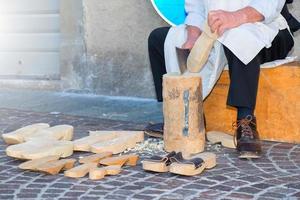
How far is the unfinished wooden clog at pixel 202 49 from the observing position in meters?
3.76

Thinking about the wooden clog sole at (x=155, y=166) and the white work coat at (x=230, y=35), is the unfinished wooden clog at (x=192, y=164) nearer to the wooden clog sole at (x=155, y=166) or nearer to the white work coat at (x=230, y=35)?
the wooden clog sole at (x=155, y=166)

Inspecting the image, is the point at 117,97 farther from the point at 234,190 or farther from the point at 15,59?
the point at 234,190

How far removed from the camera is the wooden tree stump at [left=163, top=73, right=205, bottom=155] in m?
3.69

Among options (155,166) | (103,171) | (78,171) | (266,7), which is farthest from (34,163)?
(266,7)

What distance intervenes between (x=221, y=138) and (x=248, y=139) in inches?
12.0

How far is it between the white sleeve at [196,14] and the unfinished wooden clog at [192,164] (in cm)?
102

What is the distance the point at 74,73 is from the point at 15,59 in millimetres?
967

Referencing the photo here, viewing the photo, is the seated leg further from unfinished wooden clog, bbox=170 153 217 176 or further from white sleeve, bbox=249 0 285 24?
unfinished wooden clog, bbox=170 153 217 176

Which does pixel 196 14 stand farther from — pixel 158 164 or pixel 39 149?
pixel 39 149

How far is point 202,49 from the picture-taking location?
3762mm

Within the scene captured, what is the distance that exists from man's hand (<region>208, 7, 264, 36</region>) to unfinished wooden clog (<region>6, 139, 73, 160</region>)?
1165 millimetres

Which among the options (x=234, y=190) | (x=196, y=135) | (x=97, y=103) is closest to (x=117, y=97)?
(x=97, y=103)

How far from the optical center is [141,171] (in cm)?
345

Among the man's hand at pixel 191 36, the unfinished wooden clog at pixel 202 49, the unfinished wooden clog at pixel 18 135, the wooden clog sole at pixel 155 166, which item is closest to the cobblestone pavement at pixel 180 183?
the wooden clog sole at pixel 155 166
